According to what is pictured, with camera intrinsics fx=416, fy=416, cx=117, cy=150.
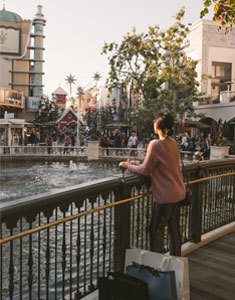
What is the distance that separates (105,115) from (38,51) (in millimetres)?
21838

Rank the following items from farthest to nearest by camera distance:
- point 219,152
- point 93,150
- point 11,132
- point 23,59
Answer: point 23,59 → point 11,132 → point 93,150 → point 219,152

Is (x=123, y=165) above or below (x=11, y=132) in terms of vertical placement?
below

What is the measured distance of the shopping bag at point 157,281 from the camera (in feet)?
10.0

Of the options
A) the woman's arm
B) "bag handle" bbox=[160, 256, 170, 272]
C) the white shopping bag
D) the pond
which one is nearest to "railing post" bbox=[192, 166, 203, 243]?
the woman's arm

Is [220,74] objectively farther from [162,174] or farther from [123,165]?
[123,165]

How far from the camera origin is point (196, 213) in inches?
214

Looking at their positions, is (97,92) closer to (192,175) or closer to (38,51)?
(38,51)

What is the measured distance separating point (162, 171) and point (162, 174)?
34mm

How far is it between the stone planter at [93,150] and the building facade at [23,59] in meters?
39.9

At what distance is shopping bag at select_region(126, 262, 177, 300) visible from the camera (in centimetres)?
306

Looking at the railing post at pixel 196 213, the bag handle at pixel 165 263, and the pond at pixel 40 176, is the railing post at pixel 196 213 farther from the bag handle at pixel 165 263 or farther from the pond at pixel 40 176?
the pond at pixel 40 176

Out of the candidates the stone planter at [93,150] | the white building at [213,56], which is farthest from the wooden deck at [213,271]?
the white building at [213,56]

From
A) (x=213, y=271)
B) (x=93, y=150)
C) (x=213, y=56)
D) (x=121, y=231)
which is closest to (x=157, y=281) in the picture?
(x=121, y=231)

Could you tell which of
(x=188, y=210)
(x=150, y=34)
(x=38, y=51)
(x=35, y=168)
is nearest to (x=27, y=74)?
(x=38, y=51)
